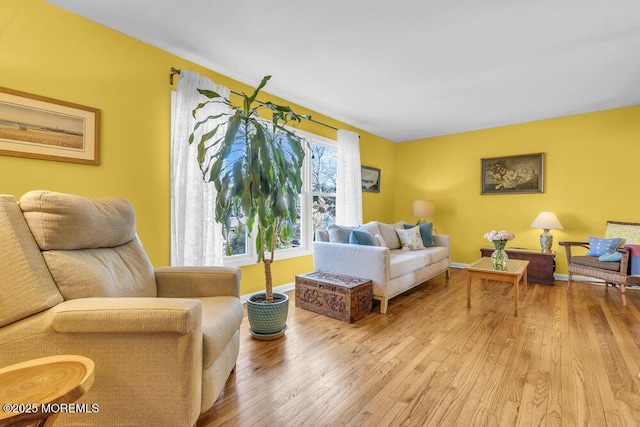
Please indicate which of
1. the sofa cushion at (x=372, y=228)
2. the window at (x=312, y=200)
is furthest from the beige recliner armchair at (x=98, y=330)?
the sofa cushion at (x=372, y=228)

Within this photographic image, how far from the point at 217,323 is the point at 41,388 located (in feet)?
2.30

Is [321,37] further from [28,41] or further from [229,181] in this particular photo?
[28,41]

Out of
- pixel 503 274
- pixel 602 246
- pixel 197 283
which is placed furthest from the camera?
pixel 602 246

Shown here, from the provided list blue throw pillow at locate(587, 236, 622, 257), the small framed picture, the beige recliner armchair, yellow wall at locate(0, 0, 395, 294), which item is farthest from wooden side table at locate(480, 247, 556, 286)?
yellow wall at locate(0, 0, 395, 294)

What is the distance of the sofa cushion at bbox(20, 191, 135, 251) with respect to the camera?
1360 millimetres

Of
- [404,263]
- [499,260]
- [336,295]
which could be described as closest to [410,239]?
[404,263]

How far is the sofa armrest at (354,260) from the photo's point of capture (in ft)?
9.86

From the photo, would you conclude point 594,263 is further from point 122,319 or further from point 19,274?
point 19,274

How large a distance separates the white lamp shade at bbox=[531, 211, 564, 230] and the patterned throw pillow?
66.3 inches

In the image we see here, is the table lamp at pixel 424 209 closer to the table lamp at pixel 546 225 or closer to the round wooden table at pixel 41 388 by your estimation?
the table lamp at pixel 546 225

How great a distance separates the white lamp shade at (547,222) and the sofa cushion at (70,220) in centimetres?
500

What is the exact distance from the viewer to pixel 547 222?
4199 mm

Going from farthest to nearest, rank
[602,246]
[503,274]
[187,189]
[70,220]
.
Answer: [602,246] → [503,274] → [187,189] → [70,220]

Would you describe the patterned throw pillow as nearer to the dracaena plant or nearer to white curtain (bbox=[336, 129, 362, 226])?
white curtain (bbox=[336, 129, 362, 226])
